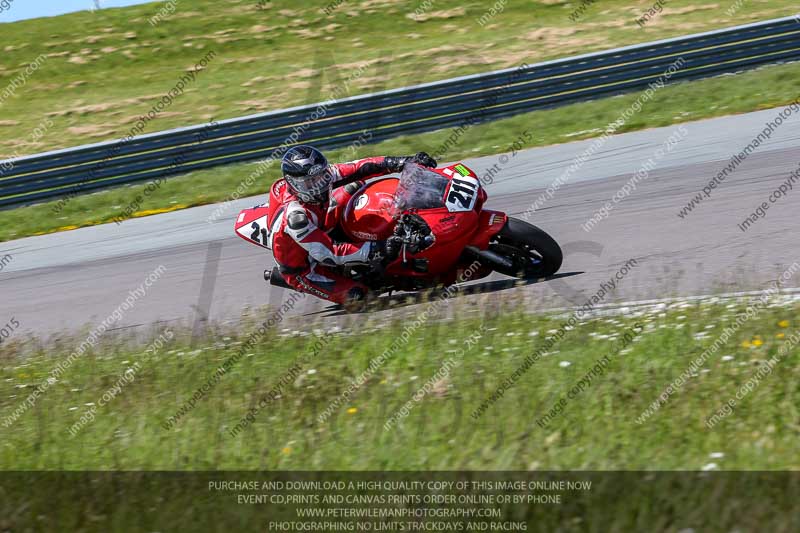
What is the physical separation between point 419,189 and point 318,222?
3.66ft

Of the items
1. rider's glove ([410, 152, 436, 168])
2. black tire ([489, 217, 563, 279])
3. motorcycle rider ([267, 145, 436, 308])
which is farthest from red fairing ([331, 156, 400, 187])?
black tire ([489, 217, 563, 279])

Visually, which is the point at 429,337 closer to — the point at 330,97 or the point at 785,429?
the point at 785,429

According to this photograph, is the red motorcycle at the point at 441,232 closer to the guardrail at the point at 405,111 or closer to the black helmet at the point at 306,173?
the black helmet at the point at 306,173

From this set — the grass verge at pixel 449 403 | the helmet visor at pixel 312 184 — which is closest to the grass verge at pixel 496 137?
the helmet visor at pixel 312 184

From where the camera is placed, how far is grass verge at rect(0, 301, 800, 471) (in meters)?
5.33

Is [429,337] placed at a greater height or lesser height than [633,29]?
greater

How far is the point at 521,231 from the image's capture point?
851 cm

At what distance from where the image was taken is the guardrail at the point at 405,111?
1695 centimetres

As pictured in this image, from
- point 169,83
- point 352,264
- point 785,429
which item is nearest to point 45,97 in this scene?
point 169,83

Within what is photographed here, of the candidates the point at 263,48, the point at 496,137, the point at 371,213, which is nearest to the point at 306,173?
the point at 371,213

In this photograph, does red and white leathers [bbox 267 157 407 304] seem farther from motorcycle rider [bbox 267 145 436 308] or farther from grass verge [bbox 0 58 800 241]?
grass verge [bbox 0 58 800 241]

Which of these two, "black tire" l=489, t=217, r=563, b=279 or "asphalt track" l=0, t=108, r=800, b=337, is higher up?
"black tire" l=489, t=217, r=563, b=279

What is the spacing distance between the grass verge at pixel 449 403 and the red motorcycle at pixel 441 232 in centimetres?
59

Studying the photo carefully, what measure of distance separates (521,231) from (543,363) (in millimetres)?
2096
